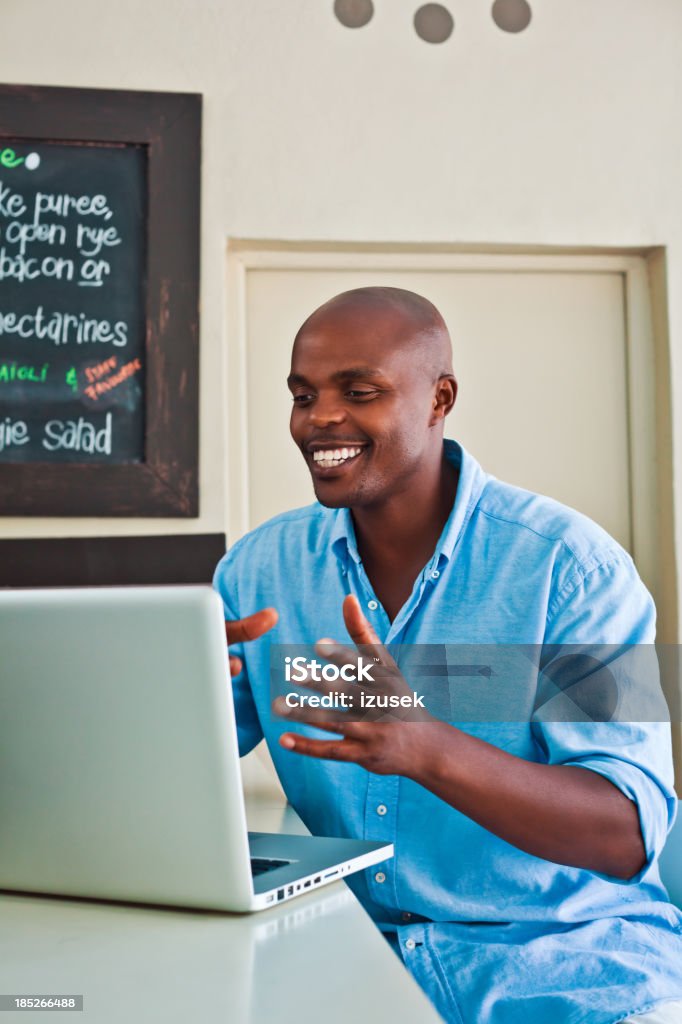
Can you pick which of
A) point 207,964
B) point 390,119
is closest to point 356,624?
point 207,964

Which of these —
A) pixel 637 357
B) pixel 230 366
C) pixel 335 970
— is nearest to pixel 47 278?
pixel 230 366

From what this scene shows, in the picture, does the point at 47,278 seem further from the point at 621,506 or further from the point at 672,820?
the point at 672,820

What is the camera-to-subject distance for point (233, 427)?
2.18 meters

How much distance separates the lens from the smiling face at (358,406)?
1.24m

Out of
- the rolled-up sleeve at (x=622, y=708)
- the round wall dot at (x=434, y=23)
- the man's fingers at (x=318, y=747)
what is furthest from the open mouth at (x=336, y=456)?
the round wall dot at (x=434, y=23)

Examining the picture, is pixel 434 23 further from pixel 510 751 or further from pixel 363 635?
pixel 363 635

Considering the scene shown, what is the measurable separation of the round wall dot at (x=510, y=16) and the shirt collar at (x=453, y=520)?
1.36m

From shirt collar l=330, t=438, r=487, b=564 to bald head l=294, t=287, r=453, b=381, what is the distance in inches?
4.7

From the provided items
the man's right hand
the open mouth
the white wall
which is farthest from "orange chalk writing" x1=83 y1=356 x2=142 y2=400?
the man's right hand

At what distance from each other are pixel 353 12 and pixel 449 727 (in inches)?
73.8

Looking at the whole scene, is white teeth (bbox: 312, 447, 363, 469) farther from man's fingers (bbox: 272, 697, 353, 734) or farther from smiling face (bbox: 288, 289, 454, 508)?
man's fingers (bbox: 272, 697, 353, 734)

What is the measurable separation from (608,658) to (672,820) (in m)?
0.18

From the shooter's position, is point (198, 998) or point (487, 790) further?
point (487, 790)

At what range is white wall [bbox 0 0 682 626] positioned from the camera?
212 cm
